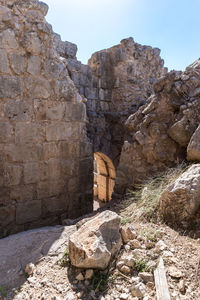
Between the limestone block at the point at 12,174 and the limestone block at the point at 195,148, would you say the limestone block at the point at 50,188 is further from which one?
the limestone block at the point at 195,148

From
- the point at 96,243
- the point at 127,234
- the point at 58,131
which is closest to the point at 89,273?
the point at 96,243

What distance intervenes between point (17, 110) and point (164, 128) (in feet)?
7.77

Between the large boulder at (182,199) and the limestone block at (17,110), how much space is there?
2.18 meters

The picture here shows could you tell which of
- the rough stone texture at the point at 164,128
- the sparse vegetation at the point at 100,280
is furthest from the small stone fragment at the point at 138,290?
the rough stone texture at the point at 164,128

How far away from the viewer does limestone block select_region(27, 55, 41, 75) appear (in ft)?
9.90

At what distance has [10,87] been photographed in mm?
2877

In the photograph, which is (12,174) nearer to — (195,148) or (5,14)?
(5,14)

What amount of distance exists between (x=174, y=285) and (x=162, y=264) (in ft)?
0.49

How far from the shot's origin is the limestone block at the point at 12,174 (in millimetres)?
2918

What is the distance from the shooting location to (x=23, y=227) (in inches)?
121

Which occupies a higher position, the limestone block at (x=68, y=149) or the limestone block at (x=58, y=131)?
the limestone block at (x=58, y=131)

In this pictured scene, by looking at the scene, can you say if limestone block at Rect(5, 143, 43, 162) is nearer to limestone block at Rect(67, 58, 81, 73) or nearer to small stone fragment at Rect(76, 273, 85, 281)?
small stone fragment at Rect(76, 273, 85, 281)

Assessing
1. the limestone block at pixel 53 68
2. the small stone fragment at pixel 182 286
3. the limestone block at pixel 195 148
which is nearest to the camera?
the small stone fragment at pixel 182 286

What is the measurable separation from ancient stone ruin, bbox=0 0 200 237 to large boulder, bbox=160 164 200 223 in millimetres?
848
